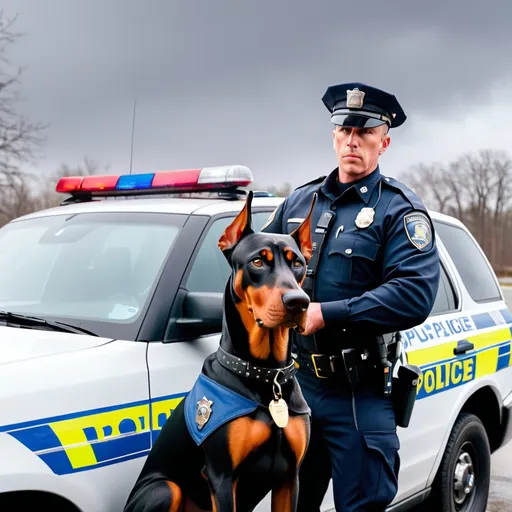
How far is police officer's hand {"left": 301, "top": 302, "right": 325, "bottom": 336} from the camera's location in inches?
86.0

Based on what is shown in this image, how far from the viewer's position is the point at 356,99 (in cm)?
256

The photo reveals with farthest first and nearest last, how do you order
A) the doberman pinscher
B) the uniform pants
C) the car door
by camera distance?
the car door
the uniform pants
the doberman pinscher

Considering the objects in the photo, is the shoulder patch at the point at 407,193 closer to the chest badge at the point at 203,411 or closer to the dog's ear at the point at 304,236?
the dog's ear at the point at 304,236

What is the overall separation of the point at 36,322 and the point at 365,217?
120cm

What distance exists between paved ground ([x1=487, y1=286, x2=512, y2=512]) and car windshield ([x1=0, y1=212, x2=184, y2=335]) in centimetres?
294

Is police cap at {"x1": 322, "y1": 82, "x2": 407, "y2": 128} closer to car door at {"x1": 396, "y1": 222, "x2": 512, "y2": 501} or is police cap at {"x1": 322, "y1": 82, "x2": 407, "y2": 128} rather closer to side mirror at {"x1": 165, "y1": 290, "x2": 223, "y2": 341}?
side mirror at {"x1": 165, "y1": 290, "x2": 223, "y2": 341}

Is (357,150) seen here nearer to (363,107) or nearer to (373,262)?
(363,107)

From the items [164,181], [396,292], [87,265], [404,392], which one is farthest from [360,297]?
[164,181]

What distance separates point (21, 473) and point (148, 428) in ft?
1.47

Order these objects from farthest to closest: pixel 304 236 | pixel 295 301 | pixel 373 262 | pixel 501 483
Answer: pixel 501 483 < pixel 373 262 < pixel 304 236 < pixel 295 301

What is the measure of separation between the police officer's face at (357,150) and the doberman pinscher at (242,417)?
59cm

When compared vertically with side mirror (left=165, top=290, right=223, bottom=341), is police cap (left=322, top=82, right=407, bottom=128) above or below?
above

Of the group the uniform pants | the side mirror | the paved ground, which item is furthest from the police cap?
the paved ground

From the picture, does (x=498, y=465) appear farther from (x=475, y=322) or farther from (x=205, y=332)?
(x=205, y=332)
